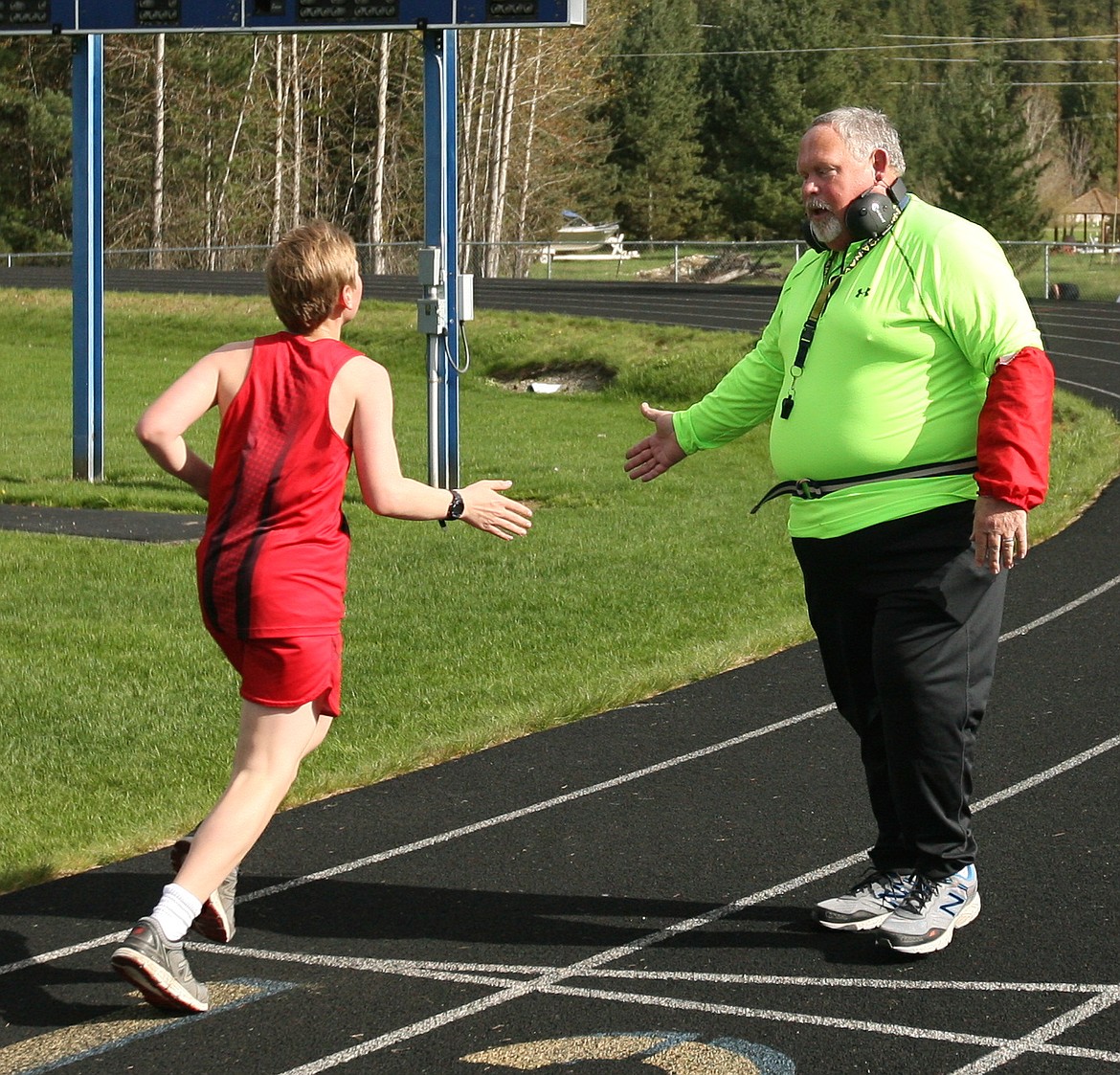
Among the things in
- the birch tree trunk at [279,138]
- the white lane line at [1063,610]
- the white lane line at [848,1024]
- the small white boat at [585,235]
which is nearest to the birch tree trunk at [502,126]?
the small white boat at [585,235]

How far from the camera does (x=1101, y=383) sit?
87.8 feet

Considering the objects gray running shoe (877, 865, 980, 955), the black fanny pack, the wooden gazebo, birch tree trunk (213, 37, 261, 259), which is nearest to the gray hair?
the black fanny pack

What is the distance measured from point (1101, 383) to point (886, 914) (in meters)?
23.1

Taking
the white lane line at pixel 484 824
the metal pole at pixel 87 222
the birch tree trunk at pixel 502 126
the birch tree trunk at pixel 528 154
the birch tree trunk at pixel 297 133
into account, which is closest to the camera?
the white lane line at pixel 484 824

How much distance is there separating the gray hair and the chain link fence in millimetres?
33738

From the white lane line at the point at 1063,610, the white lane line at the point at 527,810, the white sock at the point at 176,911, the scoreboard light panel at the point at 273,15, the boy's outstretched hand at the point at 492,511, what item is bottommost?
the white lane line at the point at 1063,610

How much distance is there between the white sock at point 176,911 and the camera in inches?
172

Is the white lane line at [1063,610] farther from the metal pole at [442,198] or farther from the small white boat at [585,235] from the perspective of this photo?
the small white boat at [585,235]

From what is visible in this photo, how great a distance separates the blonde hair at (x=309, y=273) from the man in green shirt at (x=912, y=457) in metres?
1.26

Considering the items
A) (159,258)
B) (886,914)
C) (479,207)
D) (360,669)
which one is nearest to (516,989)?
(886,914)

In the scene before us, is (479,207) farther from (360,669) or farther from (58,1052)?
(58,1052)

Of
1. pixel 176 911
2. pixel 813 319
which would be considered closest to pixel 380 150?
pixel 813 319

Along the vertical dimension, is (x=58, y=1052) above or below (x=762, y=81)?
below

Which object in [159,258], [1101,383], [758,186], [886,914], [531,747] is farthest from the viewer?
[758,186]
